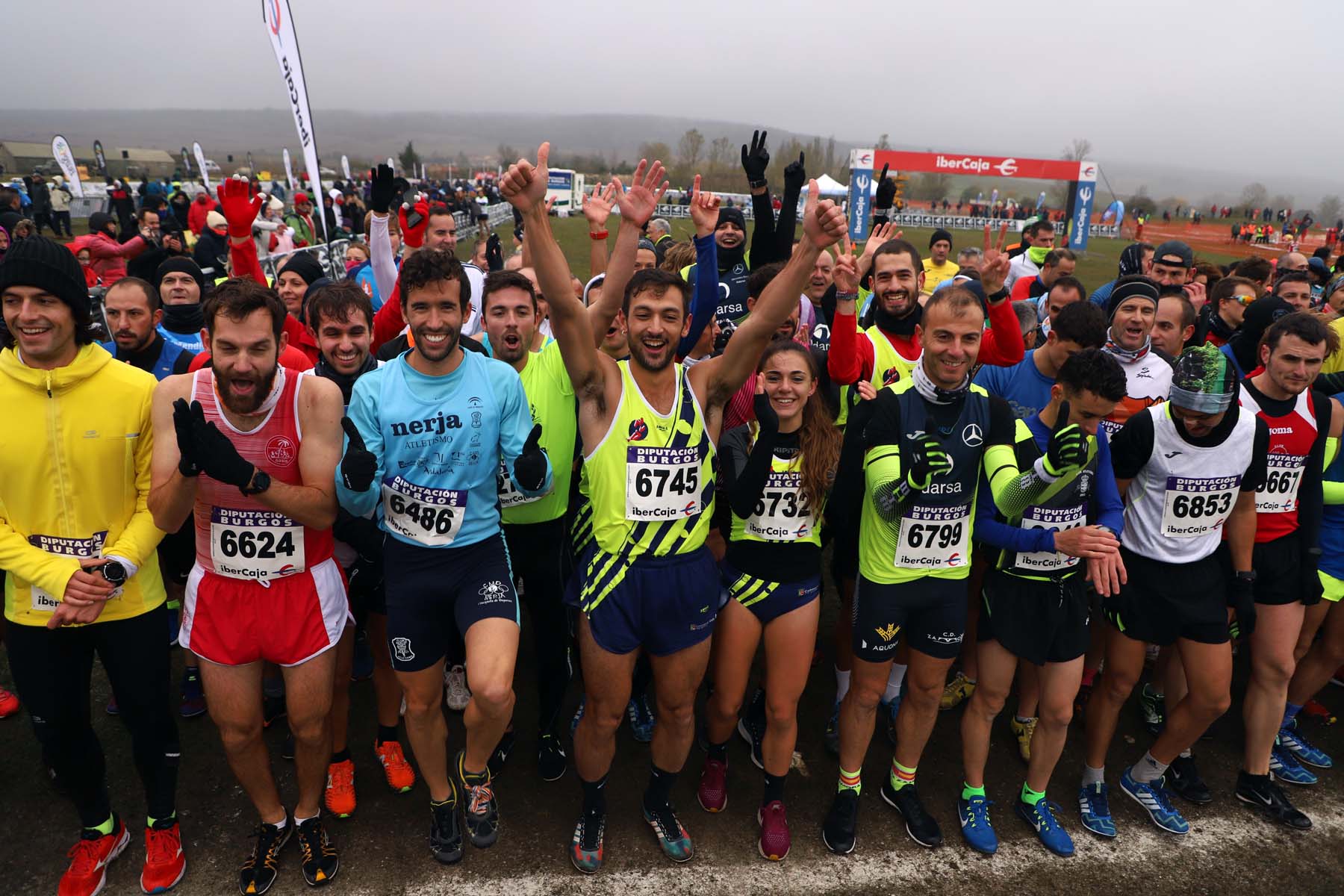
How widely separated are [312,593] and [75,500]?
3.27 feet

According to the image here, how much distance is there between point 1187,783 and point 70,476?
5.79 m

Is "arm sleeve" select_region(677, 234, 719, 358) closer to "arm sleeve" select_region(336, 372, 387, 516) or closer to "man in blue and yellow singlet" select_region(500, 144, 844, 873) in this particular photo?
"man in blue and yellow singlet" select_region(500, 144, 844, 873)

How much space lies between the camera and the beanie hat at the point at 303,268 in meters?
5.88

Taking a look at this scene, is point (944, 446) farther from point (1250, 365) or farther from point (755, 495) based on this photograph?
point (1250, 365)

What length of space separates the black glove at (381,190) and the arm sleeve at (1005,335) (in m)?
4.14

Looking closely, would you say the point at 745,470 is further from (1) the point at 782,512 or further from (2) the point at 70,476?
(2) the point at 70,476

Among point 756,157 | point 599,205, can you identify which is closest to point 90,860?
point 599,205

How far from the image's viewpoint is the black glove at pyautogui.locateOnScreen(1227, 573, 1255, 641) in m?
3.89

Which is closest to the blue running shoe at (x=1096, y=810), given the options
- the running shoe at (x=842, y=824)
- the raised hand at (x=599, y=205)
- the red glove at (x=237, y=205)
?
the running shoe at (x=842, y=824)

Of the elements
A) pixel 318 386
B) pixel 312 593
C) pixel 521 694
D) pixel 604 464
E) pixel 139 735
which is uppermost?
pixel 318 386

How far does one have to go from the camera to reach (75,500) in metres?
3.04

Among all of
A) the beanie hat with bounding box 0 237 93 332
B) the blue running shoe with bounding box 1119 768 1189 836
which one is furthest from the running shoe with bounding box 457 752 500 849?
the blue running shoe with bounding box 1119 768 1189 836

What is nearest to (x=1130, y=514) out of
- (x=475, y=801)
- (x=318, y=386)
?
(x=475, y=801)

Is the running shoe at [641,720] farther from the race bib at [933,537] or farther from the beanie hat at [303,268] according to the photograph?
the beanie hat at [303,268]
